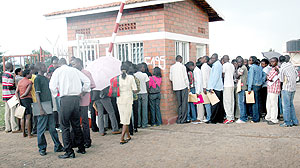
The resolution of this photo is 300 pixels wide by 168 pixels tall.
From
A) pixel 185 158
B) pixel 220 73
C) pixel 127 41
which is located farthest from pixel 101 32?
pixel 185 158

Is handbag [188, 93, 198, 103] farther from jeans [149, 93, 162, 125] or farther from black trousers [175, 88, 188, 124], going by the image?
jeans [149, 93, 162, 125]

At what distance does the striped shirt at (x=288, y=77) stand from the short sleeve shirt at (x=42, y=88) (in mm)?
5927

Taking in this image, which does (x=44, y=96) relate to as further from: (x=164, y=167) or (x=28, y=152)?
(x=164, y=167)

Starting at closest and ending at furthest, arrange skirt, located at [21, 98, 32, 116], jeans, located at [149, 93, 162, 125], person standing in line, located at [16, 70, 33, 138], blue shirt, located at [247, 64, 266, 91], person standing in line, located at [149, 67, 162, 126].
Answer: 1. person standing in line, located at [16, 70, 33, 138]
2. skirt, located at [21, 98, 32, 116]
3. blue shirt, located at [247, 64, 266, 91]
4. person standing in line, located at [149, 67, 162, 126]
5. jeans, located at [149, 93, 162, 125]

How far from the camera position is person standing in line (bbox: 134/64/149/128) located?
8.02 m

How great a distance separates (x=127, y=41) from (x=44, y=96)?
3.81 meters

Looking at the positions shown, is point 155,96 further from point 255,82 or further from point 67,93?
point 67,93

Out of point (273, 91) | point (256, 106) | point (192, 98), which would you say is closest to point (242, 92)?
point (256, 106)

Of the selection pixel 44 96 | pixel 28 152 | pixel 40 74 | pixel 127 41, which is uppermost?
pixel 127 41

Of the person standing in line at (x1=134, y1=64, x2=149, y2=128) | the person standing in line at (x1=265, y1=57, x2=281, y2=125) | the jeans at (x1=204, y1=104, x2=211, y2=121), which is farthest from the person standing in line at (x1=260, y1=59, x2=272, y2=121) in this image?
the person standing in line at (x1=134, y1=64, x2=149, y2=128)

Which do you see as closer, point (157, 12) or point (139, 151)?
point (139, 151)

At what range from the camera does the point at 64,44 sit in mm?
10305

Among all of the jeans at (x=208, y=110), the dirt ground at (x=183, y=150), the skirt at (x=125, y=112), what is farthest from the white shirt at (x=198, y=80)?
the skirt at (x=125, y=112)

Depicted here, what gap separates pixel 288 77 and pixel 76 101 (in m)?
5.49
